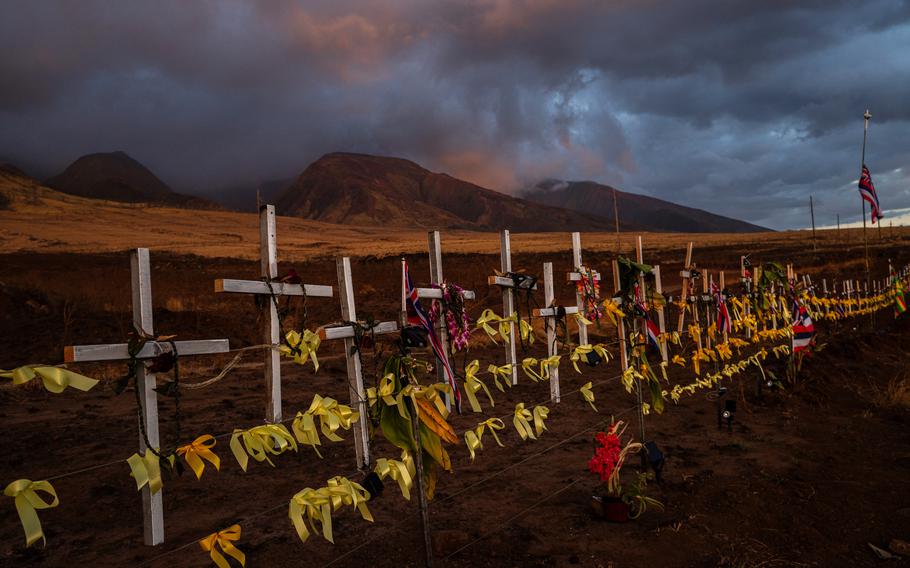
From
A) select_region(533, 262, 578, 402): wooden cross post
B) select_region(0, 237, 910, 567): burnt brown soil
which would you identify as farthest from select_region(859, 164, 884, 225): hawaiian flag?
select_region(533, 262, 578, 402): wooden cross post

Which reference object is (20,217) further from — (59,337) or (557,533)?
(557,533)

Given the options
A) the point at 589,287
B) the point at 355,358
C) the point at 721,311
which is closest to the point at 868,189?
the point at 721,311

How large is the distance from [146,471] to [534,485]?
384 centimetres

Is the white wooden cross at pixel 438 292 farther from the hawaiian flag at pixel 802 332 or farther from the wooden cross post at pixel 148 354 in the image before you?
the hawaiian flag at pixel 802 332

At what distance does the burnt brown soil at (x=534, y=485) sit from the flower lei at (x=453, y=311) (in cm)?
139

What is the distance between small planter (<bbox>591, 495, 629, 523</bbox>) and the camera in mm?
4211

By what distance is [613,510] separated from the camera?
166 inches

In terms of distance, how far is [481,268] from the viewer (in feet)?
122

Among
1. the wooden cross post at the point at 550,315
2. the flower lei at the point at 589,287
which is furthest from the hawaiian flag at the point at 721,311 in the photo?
the flower lei at the point at 589,287

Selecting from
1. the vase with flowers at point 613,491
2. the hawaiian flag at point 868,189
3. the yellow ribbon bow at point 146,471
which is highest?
the hawaiian flag at point 868,189

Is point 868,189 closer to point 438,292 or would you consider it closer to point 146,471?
point 438,292

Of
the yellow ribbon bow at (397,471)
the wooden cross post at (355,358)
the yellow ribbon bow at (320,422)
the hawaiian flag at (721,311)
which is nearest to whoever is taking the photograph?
the yellow ribbon bow at (320,422)

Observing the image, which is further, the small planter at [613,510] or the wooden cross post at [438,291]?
the wooden cross post at [438,291]

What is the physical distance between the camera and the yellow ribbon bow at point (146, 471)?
1.87 metres
